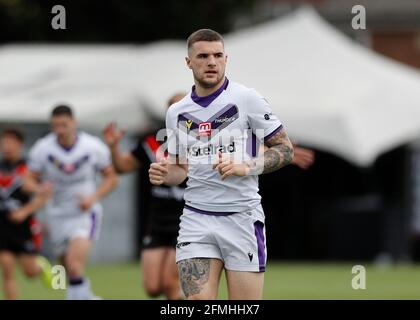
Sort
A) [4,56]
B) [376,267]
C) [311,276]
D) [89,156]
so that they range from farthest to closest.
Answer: [4,56]
[376,267]
[311,276]
[89,156]

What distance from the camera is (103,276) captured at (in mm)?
23500

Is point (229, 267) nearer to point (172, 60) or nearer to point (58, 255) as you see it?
point (58, 255)

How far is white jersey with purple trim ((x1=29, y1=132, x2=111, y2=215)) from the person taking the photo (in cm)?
1504

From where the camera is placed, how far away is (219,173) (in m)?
8.88

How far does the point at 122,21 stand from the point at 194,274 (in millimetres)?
31257

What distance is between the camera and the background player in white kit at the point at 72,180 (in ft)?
48.8

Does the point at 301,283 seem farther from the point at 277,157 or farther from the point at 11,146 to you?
the point at 277,157

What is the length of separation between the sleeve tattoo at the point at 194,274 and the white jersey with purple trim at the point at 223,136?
347 millimetres

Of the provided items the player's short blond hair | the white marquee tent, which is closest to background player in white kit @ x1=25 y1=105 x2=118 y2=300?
the player's short blond hair

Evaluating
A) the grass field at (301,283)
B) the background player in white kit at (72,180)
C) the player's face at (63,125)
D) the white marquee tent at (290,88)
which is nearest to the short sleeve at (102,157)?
the background player in white kit at (72,180)

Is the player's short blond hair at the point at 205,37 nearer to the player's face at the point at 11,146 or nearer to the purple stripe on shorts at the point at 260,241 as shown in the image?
the purple stripe on shorts at the point at 260,241

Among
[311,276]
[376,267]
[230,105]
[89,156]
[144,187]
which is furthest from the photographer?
[144,187]
